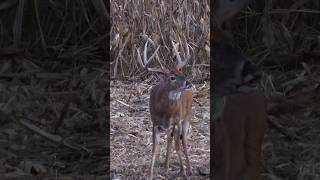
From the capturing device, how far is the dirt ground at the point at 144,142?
236cm

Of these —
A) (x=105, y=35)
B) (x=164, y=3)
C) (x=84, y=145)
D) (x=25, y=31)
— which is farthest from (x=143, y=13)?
(x=25, y=31)

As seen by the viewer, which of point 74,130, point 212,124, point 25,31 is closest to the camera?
point 212,124

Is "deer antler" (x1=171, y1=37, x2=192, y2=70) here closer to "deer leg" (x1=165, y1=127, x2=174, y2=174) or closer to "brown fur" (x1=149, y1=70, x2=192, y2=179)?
"brown fur" (x1=149, y1=70, x2=192, y2=179)

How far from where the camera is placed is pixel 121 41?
8.55ft

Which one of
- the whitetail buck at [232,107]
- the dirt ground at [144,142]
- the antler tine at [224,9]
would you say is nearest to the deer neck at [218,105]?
the whitetail buck at [232,107]

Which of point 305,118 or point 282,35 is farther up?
point 282,35

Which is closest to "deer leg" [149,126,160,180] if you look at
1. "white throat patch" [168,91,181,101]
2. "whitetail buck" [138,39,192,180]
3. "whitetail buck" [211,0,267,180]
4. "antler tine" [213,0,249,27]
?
"whitetail buck" [138,39,192,180]

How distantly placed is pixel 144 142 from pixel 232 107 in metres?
0.51

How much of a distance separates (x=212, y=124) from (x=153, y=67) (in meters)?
0.39

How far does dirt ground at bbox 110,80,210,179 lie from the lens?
2355 millimetres

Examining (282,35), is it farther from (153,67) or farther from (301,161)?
(153,67)

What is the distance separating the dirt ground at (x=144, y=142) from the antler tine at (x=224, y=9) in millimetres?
419

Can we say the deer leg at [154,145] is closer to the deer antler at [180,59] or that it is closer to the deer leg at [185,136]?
the deer leg at [185,136]

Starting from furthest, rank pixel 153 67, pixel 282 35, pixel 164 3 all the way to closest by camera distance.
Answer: pixel 282 35 → pixel 164 3 → pixel 153 67
